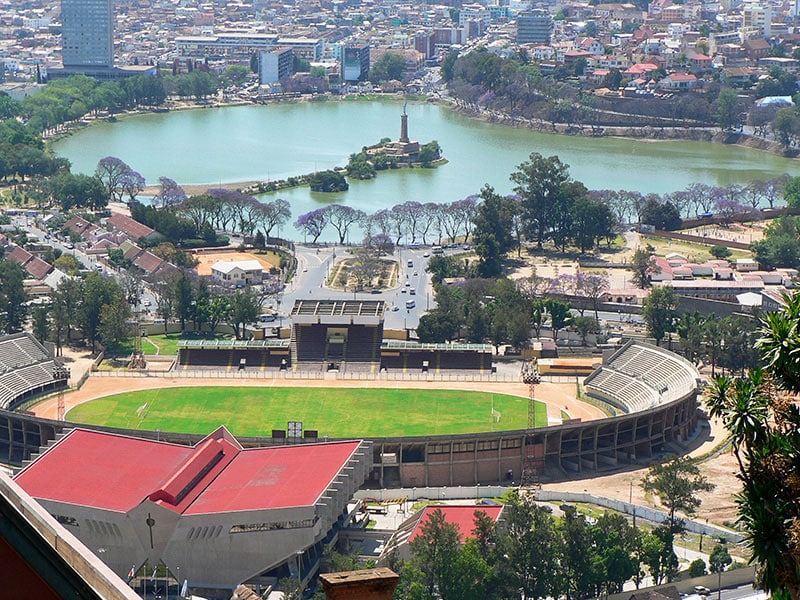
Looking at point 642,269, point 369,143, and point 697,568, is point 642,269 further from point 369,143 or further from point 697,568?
point 369,143

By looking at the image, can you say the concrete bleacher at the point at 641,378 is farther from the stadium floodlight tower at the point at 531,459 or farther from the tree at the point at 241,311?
the tree at the point at 241,311

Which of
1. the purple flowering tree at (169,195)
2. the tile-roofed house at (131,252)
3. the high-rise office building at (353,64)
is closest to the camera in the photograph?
the tile-roofed house at (131,252)

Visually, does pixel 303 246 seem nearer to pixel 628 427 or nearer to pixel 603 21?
pixel 628 427

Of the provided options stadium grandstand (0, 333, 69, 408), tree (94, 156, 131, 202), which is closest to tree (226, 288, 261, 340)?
stadium grandstand (0, 333, 69, 408)

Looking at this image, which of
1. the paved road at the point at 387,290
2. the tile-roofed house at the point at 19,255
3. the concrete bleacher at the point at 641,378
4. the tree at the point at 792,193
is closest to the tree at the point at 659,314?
the concrete bleacher at the point at 641,378

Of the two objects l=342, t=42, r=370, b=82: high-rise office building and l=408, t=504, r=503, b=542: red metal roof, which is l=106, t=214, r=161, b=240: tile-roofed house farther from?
l=342, t=42, r=370, b=82: high-rise office building

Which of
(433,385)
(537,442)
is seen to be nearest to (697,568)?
(537,442)
